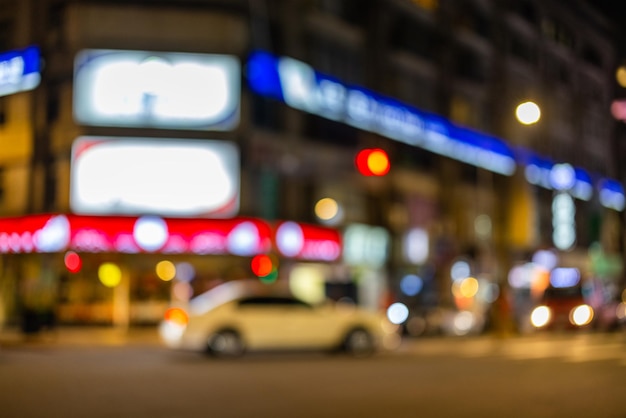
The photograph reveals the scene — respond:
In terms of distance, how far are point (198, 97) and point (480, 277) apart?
71.7 feet

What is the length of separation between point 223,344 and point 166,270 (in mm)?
13934

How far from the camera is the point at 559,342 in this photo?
93.5 ft

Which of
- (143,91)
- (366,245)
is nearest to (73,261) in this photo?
(143,91)

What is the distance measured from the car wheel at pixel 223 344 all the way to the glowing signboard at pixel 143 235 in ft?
37.6

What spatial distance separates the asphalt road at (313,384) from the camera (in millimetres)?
12008

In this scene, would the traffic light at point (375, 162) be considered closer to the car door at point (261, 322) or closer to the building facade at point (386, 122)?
the car door at point (261, 322)

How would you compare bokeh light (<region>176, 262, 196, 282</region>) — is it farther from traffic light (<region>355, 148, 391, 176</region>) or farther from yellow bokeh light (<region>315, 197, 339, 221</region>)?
traffic light (<region>355, 148, 391, 176</region>)

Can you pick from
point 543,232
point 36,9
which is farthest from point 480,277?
point 36,9

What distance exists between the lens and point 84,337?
29219mm

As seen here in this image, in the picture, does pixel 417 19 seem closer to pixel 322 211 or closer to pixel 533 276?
pixel 322 211

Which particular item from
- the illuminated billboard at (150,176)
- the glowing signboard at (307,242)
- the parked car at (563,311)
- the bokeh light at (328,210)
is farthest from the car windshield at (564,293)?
the illuminated billboard at (150,176)

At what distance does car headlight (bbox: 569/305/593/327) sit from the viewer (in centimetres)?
3362

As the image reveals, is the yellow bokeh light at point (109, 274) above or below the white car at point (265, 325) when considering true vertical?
above

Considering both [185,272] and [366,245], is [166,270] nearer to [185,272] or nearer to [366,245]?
[185,272]
